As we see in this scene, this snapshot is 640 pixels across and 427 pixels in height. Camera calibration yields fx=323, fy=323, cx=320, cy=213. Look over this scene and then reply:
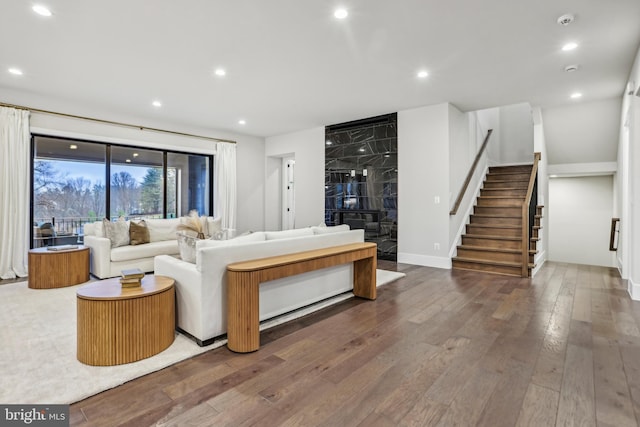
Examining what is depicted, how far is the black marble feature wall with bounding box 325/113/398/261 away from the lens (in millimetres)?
6207

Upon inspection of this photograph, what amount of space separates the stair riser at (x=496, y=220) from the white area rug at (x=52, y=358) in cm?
428

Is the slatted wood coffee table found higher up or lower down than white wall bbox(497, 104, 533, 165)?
lower down

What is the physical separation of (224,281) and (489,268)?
14.5 ft

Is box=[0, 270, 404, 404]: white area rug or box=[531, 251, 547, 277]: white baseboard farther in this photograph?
box=[531, 251, 547, 277]: white baseboard

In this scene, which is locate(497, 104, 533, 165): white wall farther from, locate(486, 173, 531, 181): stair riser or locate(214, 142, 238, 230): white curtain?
locate(214, 142, 238, 230): white curtain

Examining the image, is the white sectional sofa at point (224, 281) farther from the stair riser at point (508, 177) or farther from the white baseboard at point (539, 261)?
the stair riser at point (508, 177)

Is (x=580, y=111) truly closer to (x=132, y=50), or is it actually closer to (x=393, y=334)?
(x=393, y=334)

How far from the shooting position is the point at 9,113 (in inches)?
187

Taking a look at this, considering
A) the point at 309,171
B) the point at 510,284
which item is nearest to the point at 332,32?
Answer: the point at 510,284

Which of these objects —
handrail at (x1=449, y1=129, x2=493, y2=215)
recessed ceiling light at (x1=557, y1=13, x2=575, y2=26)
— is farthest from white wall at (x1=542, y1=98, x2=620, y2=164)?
recessed ceiling light at (x1=557, y1=13, x2=575, y2=26)

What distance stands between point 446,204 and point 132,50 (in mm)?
4972

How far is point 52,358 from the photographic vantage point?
2.29 m

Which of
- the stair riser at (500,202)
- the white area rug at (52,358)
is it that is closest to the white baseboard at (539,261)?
the stair riser at (500,202)

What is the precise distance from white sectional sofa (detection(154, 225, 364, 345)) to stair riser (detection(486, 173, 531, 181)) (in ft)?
17.7
